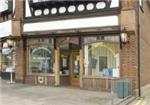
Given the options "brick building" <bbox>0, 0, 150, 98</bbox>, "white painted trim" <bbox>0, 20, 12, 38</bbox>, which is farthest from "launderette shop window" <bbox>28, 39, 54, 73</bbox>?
"white painted trim" <bbox>0, 20, 12, 38</bbox>

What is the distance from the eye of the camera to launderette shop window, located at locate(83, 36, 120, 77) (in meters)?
21.4

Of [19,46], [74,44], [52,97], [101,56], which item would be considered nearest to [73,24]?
[74,44]

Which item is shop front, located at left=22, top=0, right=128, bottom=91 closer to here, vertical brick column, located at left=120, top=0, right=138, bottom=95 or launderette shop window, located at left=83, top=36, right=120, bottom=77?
launderette shop window, located at left=83, top=36, right=120, bottom=77

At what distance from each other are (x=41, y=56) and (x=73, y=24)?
3.40m

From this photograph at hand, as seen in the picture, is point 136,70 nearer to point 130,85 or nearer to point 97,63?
point 130,85

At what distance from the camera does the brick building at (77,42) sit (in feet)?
68.3

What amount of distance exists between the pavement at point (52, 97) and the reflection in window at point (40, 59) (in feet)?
8.64

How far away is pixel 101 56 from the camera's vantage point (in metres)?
22.2

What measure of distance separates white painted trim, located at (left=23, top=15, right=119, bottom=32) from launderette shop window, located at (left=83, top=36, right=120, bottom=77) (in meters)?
0.80

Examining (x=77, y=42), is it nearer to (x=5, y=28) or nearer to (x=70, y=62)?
(x=70, y=62)

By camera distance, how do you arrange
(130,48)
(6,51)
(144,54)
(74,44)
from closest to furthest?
(130,48) < (74,44) < (144,54) < (6,51)

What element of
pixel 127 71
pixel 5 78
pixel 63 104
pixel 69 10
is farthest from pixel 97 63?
pixel 5 78

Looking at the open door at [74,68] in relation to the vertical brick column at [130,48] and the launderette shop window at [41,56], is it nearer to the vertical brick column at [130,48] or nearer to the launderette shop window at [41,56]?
the launderette shop window at [41,56]

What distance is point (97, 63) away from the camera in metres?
22.3
